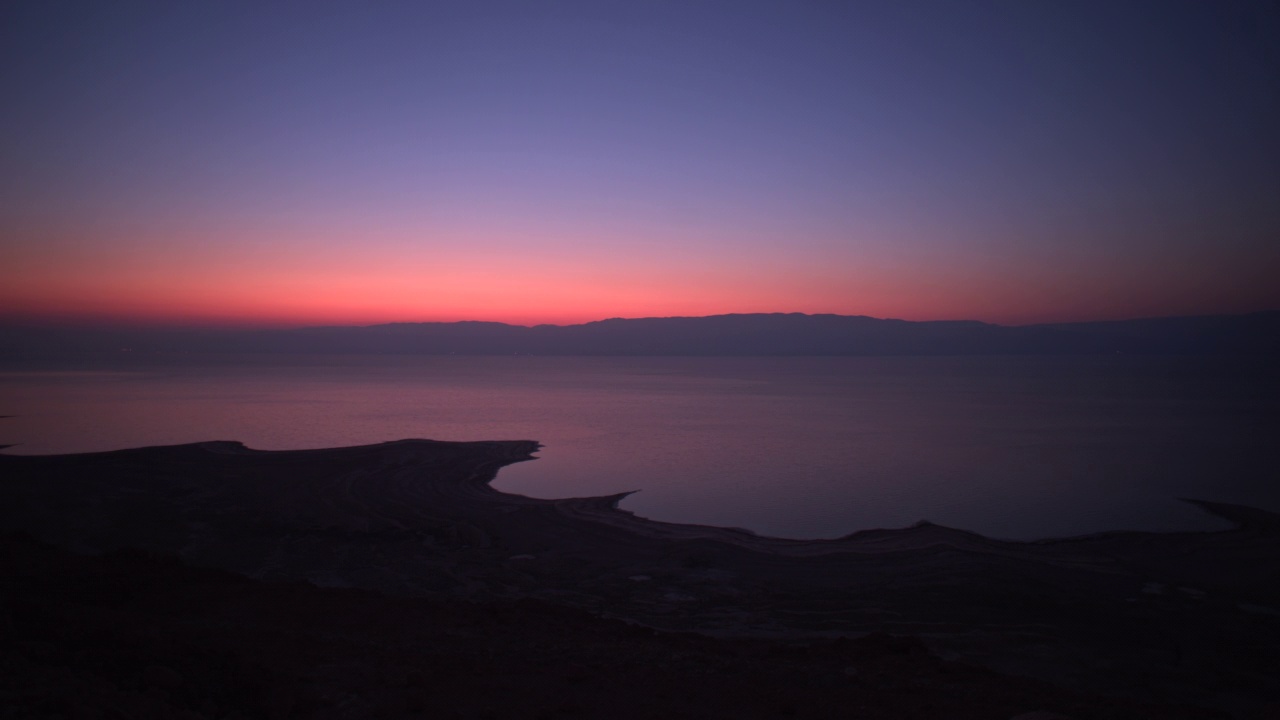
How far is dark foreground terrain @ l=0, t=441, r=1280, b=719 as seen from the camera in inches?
242

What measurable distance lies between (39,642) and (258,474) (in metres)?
14.4

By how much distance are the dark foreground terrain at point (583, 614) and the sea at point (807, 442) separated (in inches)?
85.9

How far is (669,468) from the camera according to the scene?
73.6 ft

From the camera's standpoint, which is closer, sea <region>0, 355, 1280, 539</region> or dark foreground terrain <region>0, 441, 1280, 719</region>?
dark foreground terrain <region>0, 441, 1280, 719</region>

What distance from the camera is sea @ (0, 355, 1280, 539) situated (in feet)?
55.5

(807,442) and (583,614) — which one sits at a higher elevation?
(583,614)

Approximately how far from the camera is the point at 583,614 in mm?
9023

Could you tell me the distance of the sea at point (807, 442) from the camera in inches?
666

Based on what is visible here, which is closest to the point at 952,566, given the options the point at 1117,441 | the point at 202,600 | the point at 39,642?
the point at 202,600

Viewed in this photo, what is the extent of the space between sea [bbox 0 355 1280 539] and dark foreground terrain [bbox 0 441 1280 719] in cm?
A: 218

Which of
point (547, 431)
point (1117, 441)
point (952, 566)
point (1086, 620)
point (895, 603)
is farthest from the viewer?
point (547, 431)

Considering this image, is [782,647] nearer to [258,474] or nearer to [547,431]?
[258,474]

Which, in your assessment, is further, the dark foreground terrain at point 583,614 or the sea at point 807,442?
the sea at point 807,442

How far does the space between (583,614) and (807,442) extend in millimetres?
21088
